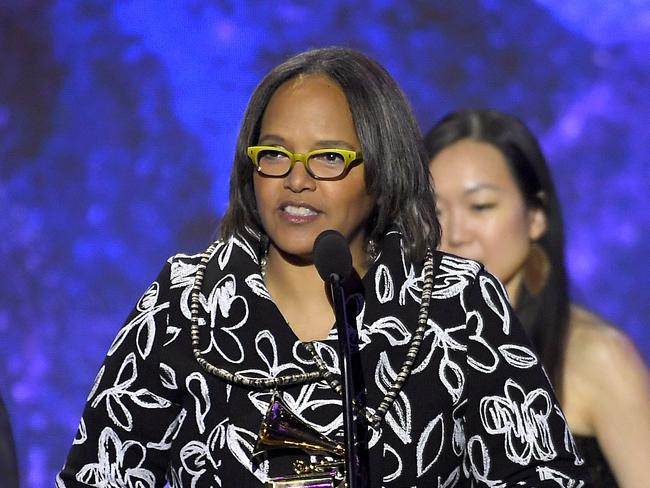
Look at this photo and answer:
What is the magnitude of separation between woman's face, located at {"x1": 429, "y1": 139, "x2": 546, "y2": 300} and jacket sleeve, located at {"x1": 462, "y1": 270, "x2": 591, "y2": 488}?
1.78 m

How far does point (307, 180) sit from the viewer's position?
95.4 inches

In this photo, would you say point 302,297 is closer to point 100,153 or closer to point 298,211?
point 298,211

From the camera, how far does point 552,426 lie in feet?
7.93

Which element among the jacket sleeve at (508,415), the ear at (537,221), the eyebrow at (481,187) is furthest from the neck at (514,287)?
the jacket sleeve at (508,415)

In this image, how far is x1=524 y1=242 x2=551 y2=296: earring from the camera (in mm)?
4285

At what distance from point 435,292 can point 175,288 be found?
0.54 meters

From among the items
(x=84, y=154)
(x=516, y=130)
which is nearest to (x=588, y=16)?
(x=516, y=130)

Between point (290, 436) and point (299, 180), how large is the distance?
1.62 feet

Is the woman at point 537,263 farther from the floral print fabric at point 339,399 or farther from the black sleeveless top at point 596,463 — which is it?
the floral print fabric at point 339,399

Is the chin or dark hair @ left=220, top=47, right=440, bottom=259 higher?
dark hair @ left=220, top=47, right=440, bottom=259

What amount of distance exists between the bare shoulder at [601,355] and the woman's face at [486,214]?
0.91 feet

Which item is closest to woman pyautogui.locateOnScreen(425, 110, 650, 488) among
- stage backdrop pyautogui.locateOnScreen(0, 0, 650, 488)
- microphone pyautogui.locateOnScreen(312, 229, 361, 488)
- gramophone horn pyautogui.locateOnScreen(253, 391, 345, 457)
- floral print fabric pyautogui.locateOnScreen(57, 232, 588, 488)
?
stage backdrop pyautogui.locateOnScreen(0, 0, 650, 488)

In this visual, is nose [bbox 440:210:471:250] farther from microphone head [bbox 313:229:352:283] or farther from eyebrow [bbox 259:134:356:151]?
microphone head [bbox 313:229:352:283]

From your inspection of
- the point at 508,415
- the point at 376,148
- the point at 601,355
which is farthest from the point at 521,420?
the point at 601,355
